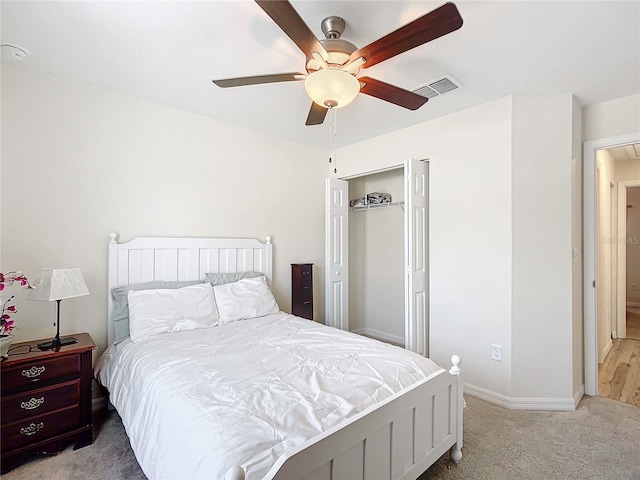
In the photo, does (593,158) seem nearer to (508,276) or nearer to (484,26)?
(508,276)

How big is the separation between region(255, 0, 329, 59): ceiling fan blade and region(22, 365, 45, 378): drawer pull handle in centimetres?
234

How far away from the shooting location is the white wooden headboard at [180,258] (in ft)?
8.72

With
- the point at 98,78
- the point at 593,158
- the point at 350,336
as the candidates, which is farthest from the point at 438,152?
the point at 98,78

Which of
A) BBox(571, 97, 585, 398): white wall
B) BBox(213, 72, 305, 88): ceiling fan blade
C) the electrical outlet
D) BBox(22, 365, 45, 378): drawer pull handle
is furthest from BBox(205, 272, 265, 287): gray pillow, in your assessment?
BBox(571, 97, 585, 398): white wall

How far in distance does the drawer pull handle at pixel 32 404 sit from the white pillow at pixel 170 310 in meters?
0.57

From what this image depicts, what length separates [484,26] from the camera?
6.04 ft

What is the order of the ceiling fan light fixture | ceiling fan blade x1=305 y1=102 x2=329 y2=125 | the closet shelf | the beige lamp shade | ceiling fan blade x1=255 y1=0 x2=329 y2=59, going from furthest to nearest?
the closet shelf < ceiling fan blade x1=305 y1=102 x2=329 y2=125 < the beige lamp shade < the ceiling fan light fixture < ceiling fan blade x1=255 y1=0 x2=329 y2=59

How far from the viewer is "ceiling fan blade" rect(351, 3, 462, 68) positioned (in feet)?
4.27

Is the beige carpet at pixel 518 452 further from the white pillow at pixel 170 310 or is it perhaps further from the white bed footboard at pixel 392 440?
the white pillow at pixel 170 310

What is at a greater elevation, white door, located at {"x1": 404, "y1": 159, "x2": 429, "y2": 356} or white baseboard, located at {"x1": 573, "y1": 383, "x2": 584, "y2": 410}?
white door, located at {"x1": 404, "y1": 159, "x2": 429, "y2": 356}

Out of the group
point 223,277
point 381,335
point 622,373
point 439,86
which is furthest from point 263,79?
point 622,373

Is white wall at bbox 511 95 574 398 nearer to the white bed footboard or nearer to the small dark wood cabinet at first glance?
→ the white bed footboard

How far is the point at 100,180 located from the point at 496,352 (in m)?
3.63

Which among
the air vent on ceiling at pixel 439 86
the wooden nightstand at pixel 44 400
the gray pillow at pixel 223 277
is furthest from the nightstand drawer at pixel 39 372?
the air vent on ceiling at pixel 439 86
